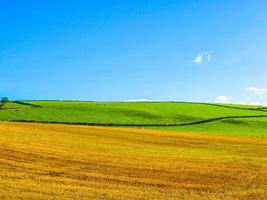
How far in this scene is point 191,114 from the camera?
278 feet

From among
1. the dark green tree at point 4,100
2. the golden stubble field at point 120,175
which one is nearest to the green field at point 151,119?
the dark green tree at point 4,100

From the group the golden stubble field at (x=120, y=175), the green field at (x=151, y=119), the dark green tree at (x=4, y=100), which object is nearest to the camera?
the golden stubble field at (x=120, y=175)

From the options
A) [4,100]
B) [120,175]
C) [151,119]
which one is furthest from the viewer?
[4,100]

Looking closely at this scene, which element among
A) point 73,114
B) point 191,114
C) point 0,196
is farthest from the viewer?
point 191,114

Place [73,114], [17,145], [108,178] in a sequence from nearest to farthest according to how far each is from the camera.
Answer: [108,178] → [17,145] → [73,114]

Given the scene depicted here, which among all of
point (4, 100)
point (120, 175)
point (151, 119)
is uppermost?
point (4, 100)

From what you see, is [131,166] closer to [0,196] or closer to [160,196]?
[160,196]

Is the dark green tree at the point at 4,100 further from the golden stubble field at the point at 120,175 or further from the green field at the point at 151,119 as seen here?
the golden stubble field at the point at 120,175

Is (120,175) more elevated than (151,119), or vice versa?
(151,119)

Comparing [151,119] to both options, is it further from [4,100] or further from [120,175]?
[120,175]

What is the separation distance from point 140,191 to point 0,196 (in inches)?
203

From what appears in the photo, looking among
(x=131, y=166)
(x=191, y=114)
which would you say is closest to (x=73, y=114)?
(x=191, y=114)

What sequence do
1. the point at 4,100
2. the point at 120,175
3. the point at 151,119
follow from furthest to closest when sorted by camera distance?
the point at 4,100 → the point at 151,119 → the point at 120,175

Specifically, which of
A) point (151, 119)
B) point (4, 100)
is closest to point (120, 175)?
point (151, 119)
